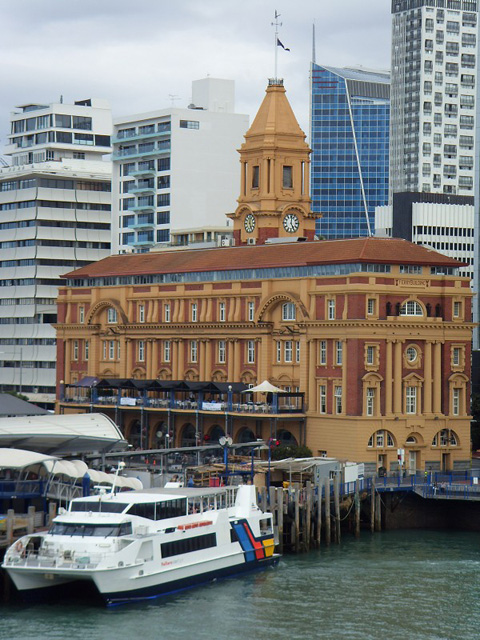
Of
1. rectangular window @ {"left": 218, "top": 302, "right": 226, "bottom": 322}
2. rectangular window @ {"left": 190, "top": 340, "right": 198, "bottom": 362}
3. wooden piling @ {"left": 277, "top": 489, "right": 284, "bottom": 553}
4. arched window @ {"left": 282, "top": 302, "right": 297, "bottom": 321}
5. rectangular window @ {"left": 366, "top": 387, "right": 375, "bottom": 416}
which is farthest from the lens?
rectangular window @ {"left": 190, "top": 340, "right": 198, "bottom": 362}

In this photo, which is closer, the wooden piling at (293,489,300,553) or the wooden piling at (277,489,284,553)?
the wooden piling at (277,489,284,553)

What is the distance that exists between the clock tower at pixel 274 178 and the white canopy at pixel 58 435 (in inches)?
1799

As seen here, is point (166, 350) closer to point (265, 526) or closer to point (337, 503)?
point (337, 503)

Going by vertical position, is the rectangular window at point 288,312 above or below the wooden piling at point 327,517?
above

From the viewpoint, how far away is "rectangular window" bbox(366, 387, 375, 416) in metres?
126

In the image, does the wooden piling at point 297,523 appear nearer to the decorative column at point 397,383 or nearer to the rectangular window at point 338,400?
the rectangular window at point 338,400

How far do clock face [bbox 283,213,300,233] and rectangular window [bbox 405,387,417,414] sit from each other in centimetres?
A: 3020

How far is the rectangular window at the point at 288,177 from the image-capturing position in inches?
6058

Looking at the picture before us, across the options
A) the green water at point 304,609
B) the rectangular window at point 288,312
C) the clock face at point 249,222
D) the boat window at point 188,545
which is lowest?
the green water at point 304,609

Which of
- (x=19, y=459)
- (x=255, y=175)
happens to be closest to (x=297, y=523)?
(x=19, y=459)

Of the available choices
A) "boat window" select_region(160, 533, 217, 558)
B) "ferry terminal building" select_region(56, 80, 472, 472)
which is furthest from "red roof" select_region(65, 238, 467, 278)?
"boat window" select_region(160, 533, 217, 558)

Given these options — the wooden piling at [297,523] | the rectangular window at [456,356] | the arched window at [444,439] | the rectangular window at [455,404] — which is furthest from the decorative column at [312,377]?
the wooden piling at [297,523]

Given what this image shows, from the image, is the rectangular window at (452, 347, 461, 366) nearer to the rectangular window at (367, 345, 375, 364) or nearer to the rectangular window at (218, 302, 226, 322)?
the rectangular window at (367, 345, 375, 364)

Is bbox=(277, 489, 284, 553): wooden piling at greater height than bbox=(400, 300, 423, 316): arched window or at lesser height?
lesser
